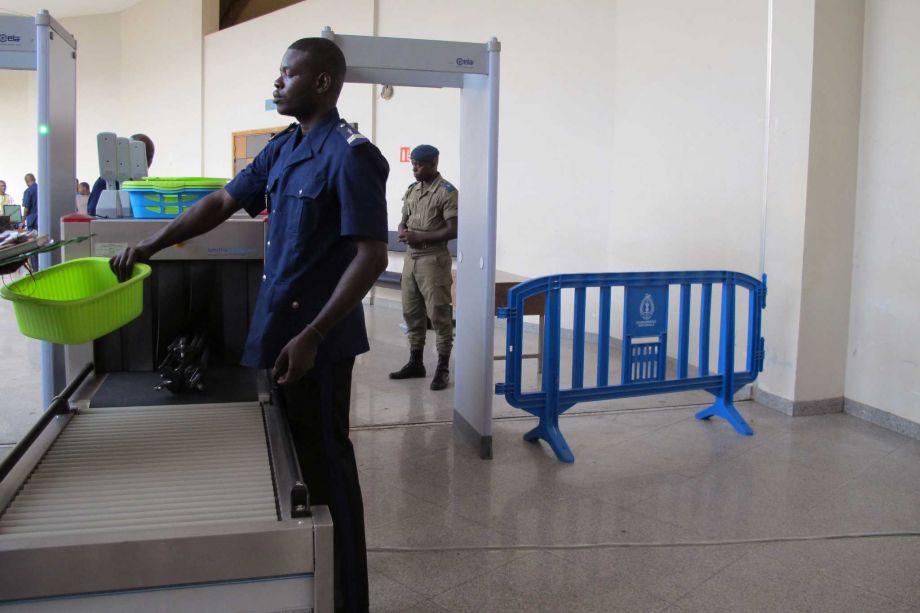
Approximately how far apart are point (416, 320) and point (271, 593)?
4.35 m

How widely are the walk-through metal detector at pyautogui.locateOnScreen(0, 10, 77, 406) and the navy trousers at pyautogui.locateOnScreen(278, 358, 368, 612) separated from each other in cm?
151

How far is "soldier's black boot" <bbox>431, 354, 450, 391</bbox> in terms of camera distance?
5.42 m

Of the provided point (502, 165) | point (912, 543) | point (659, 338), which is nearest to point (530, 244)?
point (502, 165)

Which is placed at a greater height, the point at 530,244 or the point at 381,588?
the point at 530,244

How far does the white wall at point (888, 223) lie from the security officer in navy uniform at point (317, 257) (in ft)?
12.0

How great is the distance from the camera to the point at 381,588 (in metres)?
2.63

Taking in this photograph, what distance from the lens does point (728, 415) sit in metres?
4.57

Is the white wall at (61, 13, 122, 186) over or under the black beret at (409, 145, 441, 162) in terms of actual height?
over

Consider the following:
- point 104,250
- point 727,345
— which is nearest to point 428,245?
point 727,345

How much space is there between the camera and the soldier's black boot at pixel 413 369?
5.74 metres

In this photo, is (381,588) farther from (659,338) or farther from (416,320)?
(416,320)

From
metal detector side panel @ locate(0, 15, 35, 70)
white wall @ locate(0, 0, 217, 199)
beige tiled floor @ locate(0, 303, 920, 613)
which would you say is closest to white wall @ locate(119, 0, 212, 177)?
white wall @ locate(0, 0, 217, 199)

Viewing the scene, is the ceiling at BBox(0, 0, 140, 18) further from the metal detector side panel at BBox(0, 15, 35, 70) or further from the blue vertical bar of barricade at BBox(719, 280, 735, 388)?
the blue vertical bar of barricade at BBox(719, 280, 735, 388)

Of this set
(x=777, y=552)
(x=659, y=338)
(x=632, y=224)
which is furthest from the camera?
(x=632, y=224)
